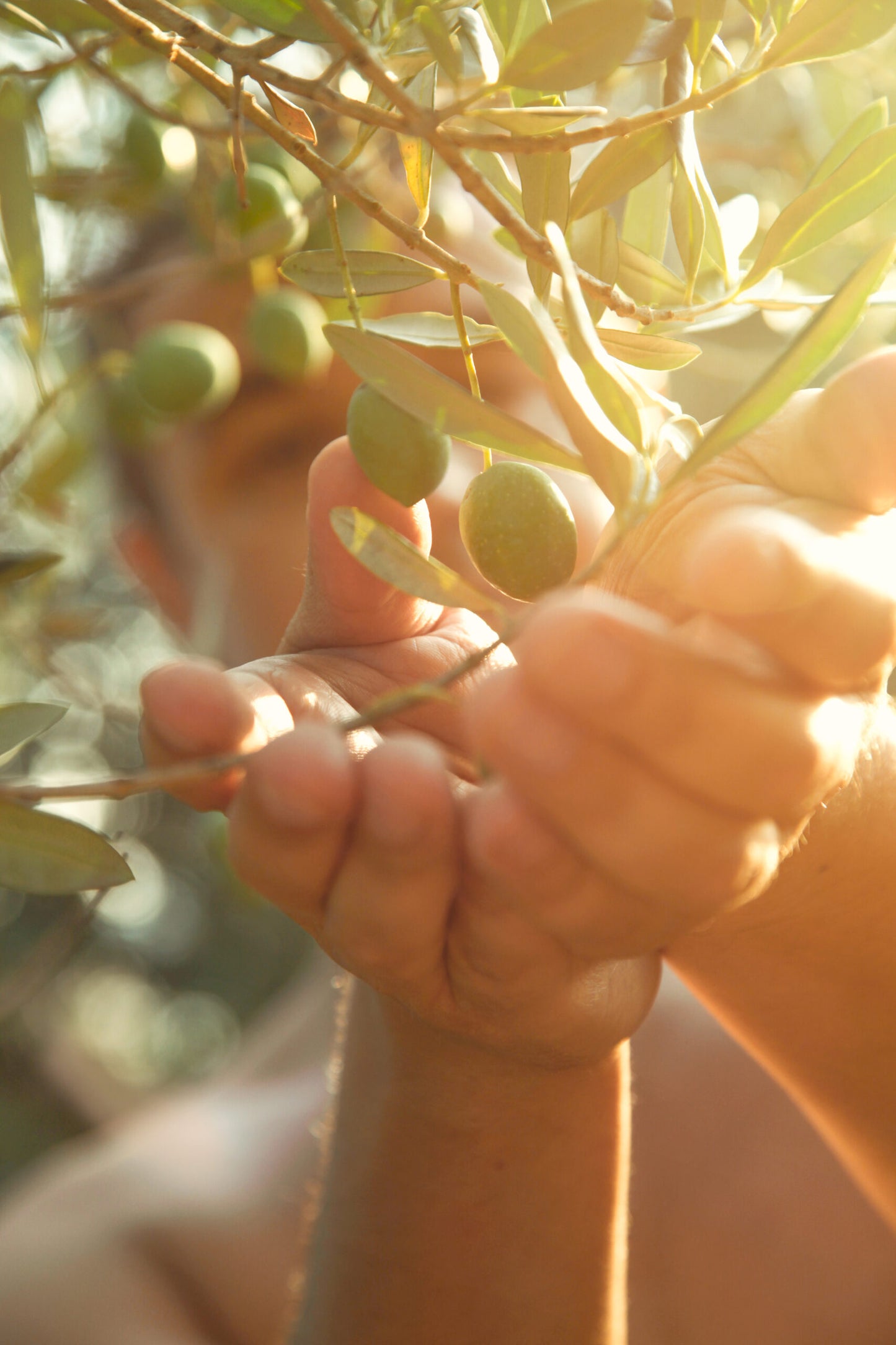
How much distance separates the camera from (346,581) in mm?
583

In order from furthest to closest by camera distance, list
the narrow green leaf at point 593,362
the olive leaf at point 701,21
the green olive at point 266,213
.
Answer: the green olive at point 266,213, the olive leaf at point 701,21, the narrow green leaf at point 593,362

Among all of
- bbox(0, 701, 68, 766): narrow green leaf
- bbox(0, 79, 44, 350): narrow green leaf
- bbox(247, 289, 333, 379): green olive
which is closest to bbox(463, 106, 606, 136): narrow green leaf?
bbox(0, 79, 44, 350): narrow green leaf

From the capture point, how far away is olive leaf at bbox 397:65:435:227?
1.62ft

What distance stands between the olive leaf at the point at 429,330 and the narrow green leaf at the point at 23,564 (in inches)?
9.9

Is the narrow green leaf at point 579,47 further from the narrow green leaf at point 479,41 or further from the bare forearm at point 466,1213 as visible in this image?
the bare forearm at point 466,1213

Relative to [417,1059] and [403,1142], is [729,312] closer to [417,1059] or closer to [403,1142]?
[417,1059]

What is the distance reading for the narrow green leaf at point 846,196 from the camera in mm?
457

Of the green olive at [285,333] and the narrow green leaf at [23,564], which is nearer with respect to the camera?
the narrow green leaf at [23,564]

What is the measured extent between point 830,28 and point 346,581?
0.37 metres

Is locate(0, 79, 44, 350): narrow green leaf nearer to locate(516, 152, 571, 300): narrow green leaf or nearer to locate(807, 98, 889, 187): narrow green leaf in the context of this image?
locate(516, 152, 571, 300): narrow green leaf

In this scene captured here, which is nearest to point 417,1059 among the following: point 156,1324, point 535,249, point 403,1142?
point 403,1142

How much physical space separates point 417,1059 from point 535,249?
0.64 m

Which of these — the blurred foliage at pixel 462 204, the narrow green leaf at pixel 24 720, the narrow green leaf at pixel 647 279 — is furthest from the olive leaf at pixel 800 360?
the narrow green leaf at pixel 24 720

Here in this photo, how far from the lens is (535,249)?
40cm
